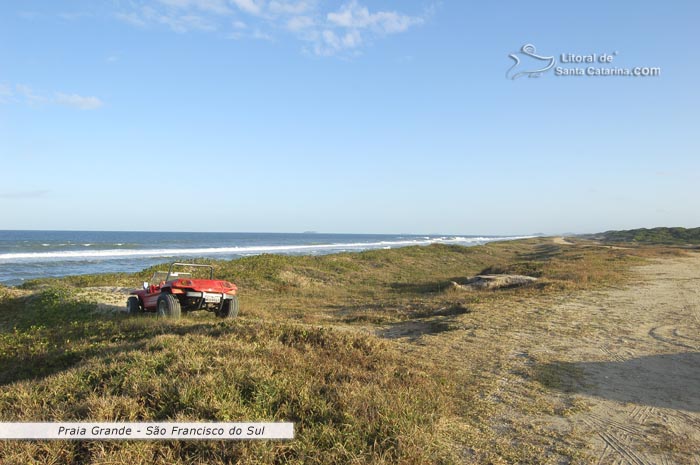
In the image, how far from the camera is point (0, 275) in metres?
32.8

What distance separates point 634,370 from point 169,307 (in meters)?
10.8

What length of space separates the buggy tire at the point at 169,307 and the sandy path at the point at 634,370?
889 centimetres

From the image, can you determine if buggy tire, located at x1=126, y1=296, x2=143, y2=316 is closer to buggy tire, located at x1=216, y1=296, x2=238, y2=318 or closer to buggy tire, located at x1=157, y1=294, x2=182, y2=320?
buggy tire, located at x1=157, y1=294, x2=182, y2=320

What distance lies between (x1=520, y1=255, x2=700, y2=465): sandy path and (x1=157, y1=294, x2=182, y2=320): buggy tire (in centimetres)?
889

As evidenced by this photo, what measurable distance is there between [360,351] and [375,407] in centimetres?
254

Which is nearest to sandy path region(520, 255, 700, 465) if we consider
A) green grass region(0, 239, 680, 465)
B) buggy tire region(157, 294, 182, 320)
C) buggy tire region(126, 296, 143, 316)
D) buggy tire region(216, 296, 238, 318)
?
green grass region(0, 239, 680, 465)

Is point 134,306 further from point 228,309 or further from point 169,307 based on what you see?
point 228,309

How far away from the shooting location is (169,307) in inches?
460

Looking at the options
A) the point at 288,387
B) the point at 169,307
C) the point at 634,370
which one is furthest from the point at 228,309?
the point at 634,370

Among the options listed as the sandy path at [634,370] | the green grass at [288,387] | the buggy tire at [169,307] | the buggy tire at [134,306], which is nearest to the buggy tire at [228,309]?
the buggy tire at [169,307]

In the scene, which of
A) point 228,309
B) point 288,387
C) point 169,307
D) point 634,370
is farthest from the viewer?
point 228,309

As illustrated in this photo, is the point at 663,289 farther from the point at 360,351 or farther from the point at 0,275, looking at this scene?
the point at 0,275

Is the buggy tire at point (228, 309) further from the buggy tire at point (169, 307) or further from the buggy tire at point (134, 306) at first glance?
the buggy tire at point (134, 306)

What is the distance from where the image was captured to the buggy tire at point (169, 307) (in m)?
11.6
